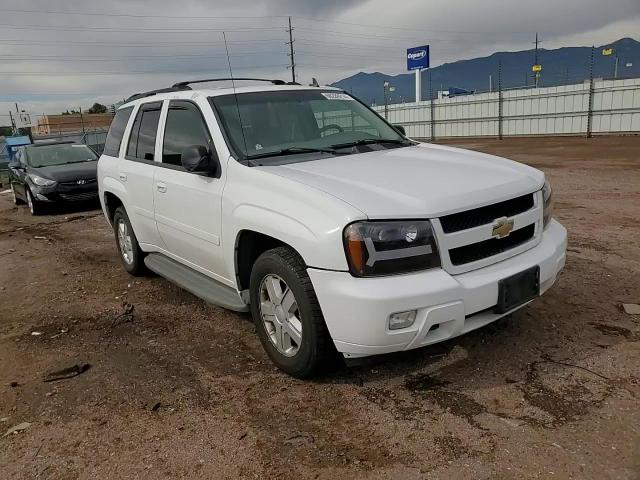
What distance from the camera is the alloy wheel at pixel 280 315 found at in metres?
3.32

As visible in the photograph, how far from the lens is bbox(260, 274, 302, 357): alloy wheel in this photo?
3.32 m

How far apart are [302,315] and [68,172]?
1020cm

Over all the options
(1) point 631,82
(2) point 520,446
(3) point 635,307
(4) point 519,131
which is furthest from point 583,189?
(4) point 519,131

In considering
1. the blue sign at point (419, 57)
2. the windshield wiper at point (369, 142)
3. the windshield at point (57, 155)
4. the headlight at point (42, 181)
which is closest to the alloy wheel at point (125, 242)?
the windshield wiper at point (369, 142)

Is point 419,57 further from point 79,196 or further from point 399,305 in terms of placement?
point 399,305

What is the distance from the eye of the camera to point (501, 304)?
311 cm

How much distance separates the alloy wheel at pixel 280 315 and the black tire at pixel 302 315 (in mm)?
40

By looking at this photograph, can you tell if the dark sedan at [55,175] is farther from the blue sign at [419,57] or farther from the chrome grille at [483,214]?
the blue sign at [419,57]

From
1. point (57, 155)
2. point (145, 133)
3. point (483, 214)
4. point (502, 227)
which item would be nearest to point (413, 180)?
point (483, 214)

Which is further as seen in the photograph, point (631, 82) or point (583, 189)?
point (631, 82)

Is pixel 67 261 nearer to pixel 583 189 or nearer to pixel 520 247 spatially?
pixel 520 247

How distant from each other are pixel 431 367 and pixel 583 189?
8.07m

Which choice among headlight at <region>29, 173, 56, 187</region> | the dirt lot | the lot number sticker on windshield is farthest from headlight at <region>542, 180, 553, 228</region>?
headlight at <region>29, 173, 56, 187</region>

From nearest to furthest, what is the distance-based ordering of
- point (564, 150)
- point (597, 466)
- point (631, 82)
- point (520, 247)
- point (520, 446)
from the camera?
point (597, 466) → point (520, 446) → point (520, 247) → point (564, 150) → point (631, 82)
